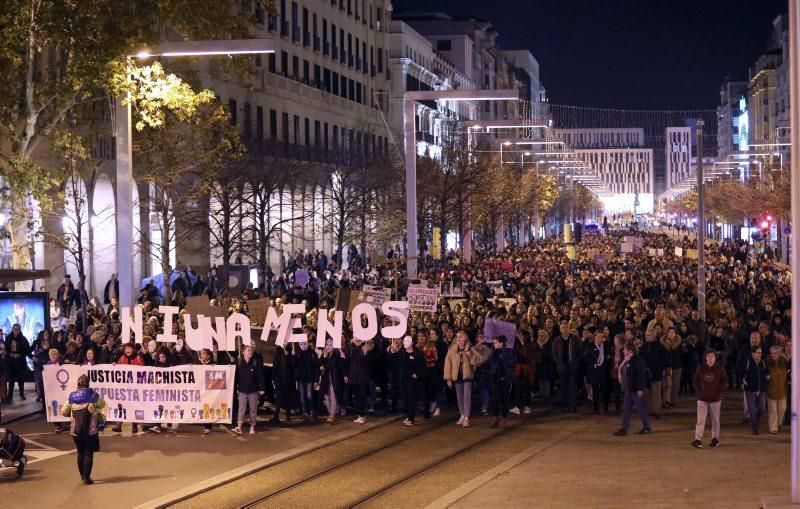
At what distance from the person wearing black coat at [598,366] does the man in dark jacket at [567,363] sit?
8.4 inches

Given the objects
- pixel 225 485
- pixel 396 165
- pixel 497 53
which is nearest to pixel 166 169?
pixel 225 485

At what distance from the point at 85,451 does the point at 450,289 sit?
22.7m

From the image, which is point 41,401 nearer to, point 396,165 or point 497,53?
point 396,165

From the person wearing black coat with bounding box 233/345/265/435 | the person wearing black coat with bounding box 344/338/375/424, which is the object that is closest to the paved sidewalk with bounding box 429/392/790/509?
the person wearing black coat with bounding box 344/338/375/424

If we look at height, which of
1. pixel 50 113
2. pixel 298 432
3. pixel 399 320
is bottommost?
pixel 298 432

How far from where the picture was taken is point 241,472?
16.7 meters

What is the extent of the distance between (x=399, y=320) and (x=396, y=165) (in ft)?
154

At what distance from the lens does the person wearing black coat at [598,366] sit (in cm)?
2223

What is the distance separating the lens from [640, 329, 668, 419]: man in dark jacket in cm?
2128

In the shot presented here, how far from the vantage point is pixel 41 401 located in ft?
78.4

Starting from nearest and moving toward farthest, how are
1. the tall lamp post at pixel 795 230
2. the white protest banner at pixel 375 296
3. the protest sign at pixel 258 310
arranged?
the tall lamp post at pixel 795 230 < the white protest banner at pixel 375 296 < the protest sign at pixel 258 310

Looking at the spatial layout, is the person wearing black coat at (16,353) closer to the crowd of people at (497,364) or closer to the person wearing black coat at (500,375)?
the crowd of people at (497,364)

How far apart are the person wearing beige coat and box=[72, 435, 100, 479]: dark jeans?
21.9 feet

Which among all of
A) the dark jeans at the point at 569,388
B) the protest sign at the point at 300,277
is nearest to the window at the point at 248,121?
the protest sign at the point at 300,277
